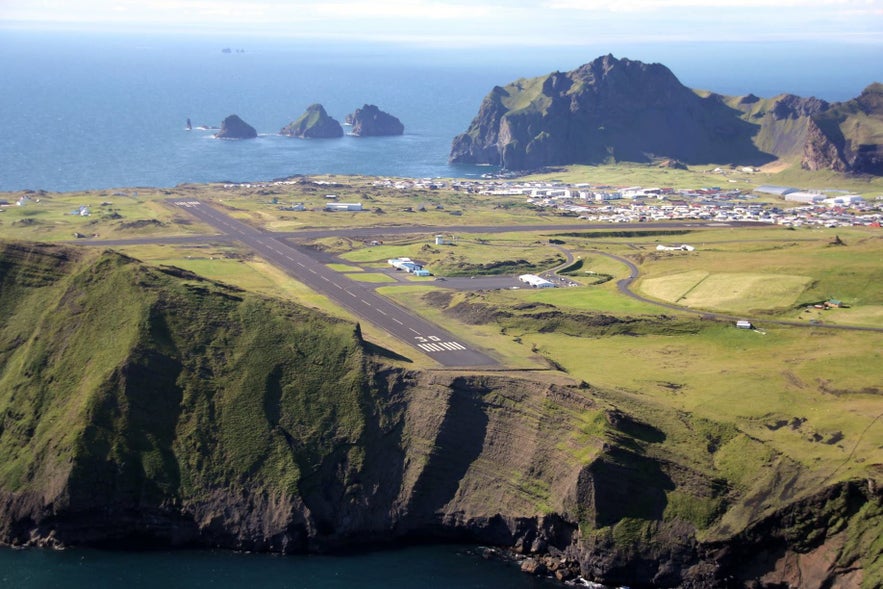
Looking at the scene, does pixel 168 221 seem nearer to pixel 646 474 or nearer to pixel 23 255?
pixel 23 255

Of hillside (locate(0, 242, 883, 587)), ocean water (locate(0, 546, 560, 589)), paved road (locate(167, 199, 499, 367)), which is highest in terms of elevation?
paved road (locate(167, 199, 499, 367))

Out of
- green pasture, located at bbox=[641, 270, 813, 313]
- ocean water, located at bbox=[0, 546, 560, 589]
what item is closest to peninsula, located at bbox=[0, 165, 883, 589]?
ocean water, located at bbox=[0, 546, 560, 589]

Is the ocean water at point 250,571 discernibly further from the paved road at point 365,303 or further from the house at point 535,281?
the house at point 535,281

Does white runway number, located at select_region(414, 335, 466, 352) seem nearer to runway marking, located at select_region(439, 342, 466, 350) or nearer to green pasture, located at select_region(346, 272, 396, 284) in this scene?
runway marking, located at select_region(439, 342, 466, 350)

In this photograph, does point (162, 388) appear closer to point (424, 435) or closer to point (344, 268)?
point (424, 435)

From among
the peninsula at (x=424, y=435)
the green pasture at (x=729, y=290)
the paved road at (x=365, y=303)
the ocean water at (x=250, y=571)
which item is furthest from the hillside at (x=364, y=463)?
the green pasture at (x=729, y=290)

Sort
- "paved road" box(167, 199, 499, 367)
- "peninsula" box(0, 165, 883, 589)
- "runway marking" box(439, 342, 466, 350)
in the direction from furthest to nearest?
"runway marking" box(439, 342, 466, 350)
"paved road" box(167, 199, 499, 367)
"peninsula" box(0, 165, 883, 589)
